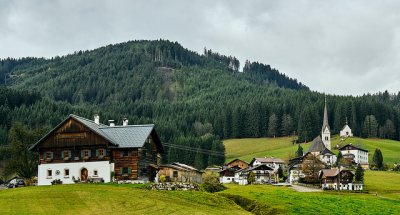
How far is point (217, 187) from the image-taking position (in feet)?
245

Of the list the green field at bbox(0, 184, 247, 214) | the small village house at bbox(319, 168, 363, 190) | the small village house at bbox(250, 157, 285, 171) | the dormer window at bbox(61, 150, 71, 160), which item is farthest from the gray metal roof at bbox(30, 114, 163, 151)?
the small village house at bbox(250, 157, 285, 171)

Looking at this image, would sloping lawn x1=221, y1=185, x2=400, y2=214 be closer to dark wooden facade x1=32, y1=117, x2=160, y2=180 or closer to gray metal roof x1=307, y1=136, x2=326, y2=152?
dark wooden facade x1=32, y1=117, x2=160, y2=180

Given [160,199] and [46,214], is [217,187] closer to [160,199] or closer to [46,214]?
[160,199]

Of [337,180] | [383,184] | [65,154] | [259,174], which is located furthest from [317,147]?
[65,154]

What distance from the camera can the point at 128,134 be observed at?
273 ft

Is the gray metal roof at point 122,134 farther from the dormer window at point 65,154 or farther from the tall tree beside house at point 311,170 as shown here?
the tall tree beside house at point 311,170

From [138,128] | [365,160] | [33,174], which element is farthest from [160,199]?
[365,160]

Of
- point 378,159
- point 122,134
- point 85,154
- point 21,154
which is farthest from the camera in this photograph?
point 378,159

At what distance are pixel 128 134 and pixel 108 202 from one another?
31187mm

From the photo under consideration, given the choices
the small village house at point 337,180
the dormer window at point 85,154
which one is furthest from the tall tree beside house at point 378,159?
the dormer window at point 85,154

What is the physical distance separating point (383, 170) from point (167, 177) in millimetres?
90584

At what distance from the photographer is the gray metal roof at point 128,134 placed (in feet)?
267

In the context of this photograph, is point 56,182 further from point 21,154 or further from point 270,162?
point 270,162

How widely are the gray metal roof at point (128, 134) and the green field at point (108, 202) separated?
1831cm
